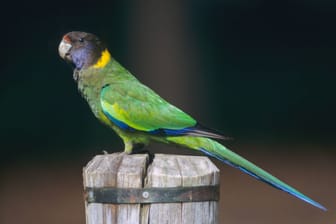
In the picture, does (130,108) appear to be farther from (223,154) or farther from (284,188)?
(284,188)

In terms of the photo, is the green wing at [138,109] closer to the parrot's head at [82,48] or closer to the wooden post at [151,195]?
the parrot's head at [82,48]

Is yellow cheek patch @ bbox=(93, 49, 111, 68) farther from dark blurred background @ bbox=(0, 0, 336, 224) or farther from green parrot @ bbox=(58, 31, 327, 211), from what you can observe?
dark blurred background @ bbox=(0, 0, 336, 224)

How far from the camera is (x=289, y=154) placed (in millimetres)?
7223

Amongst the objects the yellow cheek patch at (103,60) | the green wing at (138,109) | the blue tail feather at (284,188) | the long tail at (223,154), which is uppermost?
the yellow cheek patch at (103,60)

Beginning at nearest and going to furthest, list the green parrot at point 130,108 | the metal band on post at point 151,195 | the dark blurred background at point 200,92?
1. the metal band on post at point 151,195
2. the green parrot at point 130,108
3. the dark blurred background at point 200,92

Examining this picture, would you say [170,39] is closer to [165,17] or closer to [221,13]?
[165,17]

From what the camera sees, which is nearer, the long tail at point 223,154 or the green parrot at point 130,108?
the long tail at point 223,154

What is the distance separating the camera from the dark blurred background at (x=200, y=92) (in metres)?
6.79

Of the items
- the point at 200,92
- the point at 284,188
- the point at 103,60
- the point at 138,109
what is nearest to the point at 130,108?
the point at 138,109

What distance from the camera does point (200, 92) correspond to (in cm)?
686

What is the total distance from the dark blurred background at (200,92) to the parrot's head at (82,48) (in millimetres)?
2748

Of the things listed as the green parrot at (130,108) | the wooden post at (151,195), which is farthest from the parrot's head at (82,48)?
the wooden post at (151,195)

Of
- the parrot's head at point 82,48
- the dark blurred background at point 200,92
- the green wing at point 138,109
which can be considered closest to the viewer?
the green wing at point 138,109

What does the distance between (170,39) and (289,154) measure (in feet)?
5.06
